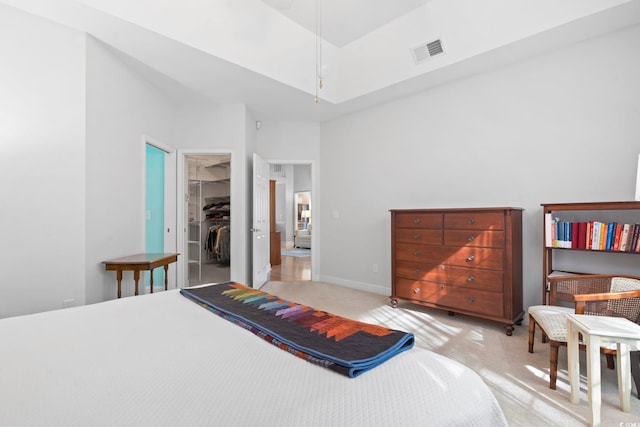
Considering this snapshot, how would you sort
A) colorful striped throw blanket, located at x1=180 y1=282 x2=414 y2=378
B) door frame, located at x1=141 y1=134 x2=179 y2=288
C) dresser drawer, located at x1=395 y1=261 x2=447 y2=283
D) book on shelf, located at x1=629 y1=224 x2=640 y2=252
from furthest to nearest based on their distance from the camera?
door frame, located at x1=141 y1=134 x2=179 y2=288
dresser drawer, located at x1=395 y1=261 x2=447 y2=283
book on shelf, located at x1=629 y1=224 x2=640 y2=252
colorful striped throw blanket, located at x1=180 y1=282 x2=414 y2=378

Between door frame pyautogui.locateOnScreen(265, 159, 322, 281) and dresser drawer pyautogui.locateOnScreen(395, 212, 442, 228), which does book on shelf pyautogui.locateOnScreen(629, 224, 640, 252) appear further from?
door frame pyautogui.locateOnScreen(265, 159, 322, 281)

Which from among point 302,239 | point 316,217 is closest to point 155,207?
point 316,217

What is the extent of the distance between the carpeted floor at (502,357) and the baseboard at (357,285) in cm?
16

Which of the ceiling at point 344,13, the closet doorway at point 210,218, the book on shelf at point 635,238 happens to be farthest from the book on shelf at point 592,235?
the closet doorway at point 210,218

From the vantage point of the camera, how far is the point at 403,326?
10.2ft

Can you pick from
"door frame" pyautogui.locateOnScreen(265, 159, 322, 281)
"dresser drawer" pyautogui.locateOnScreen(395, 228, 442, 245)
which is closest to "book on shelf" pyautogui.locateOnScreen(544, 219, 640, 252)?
"dresser drawer" pyautogui.locateOnScreen(395, 228, 442, 245)

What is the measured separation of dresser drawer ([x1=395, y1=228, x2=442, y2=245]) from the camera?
3.34 metres

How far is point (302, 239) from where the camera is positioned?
33.4 ft

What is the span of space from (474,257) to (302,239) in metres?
7.42

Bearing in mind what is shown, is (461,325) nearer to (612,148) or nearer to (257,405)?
(612,148)

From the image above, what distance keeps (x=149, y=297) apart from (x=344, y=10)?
3.29m

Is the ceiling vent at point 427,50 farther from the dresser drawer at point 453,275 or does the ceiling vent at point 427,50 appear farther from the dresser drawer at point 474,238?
the dresser drawer at point 453,275

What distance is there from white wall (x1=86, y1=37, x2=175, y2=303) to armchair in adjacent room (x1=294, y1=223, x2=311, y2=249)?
6.69 m

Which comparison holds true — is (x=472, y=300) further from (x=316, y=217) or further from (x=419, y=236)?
(x=316, y=217)
